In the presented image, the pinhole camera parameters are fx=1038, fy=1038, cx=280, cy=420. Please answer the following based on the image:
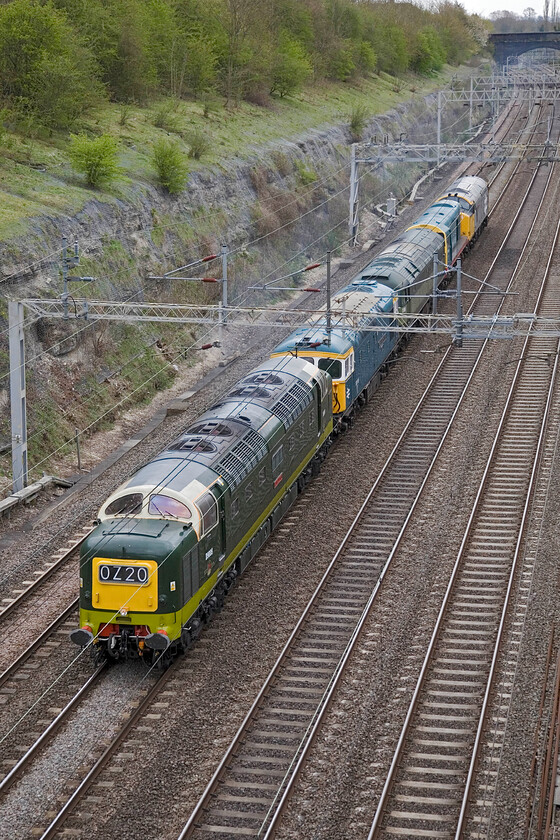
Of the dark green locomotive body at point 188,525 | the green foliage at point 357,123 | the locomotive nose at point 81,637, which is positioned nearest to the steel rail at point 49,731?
the dark green locomotive body at point 188,525

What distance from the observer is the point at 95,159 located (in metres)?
39.1

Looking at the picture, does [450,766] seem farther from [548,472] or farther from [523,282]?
[523,282]

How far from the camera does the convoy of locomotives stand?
1880 centimetres

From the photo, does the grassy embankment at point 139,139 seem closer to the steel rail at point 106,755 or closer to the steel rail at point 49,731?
the steel rail at point 49,731

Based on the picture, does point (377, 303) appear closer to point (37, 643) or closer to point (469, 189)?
point (37, 643)

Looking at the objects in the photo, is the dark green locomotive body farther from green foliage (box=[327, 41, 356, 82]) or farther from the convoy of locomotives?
green foliage (box=[327, 41, 356, 82])

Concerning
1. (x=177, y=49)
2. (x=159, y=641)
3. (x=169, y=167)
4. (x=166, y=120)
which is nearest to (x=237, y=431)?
(x=159, y=641)

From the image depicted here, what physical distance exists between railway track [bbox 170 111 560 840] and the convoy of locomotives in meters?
1.97

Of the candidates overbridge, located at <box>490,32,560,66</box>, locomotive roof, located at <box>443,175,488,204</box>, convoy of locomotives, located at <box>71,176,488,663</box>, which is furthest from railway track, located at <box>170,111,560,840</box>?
overbridge, located at <box>490,32,560,66</box>

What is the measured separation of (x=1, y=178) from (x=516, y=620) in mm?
25050

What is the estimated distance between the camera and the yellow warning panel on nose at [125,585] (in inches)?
733

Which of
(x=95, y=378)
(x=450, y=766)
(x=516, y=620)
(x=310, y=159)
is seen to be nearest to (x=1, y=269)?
(x=95, y=378)

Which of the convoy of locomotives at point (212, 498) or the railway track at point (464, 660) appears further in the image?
the convoy of locomotives at point (212, 498)

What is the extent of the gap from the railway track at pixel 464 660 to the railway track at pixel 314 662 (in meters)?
1.56
